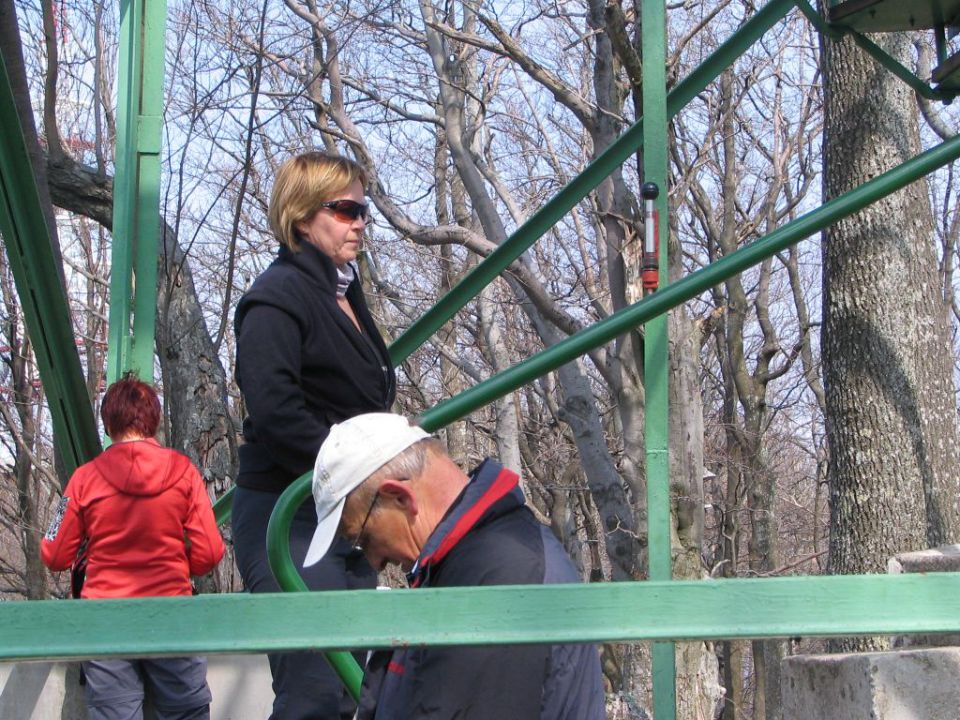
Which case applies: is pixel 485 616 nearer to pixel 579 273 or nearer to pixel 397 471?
pixel 397 471

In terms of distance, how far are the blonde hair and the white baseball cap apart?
42.8 inches

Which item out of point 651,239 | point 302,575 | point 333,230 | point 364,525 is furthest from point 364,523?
point 651,239

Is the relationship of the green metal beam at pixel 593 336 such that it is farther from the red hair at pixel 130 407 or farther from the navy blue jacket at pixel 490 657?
the red hair at pixel 130 407

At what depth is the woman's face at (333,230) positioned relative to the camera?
2.94 meters

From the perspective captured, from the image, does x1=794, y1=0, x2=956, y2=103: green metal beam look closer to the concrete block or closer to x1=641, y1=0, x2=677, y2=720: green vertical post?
x1=641, y1=0, x2=677, y2=720: green vertical post

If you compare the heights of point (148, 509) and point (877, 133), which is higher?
point (877, 133)

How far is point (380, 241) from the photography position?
1741 centimetres

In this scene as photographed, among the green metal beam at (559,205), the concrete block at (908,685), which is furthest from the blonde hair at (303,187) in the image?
the concrete block at (908,685)

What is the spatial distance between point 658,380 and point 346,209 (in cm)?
85

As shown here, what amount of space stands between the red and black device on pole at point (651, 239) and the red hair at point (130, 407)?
147 cm

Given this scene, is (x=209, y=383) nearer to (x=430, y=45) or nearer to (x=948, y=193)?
(x=430, y=45)

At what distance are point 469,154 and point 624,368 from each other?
331 centimetres

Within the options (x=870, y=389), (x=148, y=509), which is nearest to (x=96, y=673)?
(x=148, y=509)

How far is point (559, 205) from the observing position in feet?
11.4
